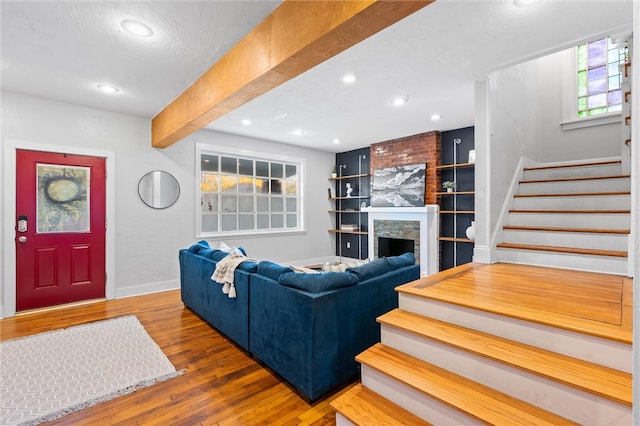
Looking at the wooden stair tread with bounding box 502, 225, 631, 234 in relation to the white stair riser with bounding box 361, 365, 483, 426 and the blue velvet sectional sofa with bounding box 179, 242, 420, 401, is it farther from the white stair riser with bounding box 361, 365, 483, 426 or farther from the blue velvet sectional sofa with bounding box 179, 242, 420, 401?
the white stair riser with bounding box 361, 365, 483, 426

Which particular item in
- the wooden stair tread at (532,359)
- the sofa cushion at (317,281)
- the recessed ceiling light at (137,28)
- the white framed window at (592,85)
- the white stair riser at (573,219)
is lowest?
the wooden stair tread at (532,359)

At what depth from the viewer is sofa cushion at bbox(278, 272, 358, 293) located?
2021mm

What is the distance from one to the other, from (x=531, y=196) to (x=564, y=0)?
230cm

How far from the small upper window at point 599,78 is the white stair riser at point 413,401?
5526mm

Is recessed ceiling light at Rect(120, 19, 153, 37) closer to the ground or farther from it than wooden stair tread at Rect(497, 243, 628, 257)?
farther from it

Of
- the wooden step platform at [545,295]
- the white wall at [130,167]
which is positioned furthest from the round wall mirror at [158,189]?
the wooden step platform at [545,295]

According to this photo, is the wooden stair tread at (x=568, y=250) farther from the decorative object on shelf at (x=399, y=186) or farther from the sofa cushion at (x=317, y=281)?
the decorative object on shelf at (x=399, y=186)

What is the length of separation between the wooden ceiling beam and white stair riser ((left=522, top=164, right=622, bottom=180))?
11.9 feet

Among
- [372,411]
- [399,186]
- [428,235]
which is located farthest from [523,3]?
[399,186]

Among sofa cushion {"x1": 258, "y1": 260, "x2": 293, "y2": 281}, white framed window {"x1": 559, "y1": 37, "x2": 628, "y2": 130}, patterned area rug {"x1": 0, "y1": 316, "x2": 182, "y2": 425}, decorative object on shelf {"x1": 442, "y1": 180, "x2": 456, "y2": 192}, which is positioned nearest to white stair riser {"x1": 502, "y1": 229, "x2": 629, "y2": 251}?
decorative object on shelf {"x1": 442, "y1": 180, "x2": 456, "y2": 192}

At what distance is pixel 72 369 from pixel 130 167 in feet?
9.56

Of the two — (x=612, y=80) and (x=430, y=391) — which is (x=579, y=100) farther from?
(x=430, y=391)

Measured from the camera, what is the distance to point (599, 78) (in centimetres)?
469

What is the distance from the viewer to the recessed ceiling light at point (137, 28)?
2189mm
